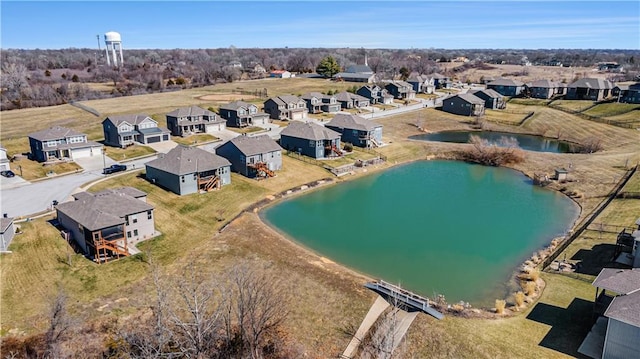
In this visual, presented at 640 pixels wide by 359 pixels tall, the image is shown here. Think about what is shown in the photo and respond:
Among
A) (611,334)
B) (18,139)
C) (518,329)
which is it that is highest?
(18,139)

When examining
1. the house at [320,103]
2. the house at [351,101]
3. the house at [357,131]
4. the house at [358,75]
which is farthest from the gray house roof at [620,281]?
the house at [358,75]

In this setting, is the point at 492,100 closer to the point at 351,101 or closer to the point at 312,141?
the point at 351,101

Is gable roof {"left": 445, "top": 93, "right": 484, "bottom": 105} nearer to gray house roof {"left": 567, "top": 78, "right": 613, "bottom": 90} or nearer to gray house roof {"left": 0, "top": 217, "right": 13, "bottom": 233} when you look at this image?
gray house roof {"left": 567, "top": 78, "right": 613, "bottom": 90}

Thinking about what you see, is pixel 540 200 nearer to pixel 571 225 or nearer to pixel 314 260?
pixel 571 225

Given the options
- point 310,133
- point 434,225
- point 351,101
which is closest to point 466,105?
point 351,101

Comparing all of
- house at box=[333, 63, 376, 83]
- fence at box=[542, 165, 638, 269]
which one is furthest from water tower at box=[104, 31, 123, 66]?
fence at box=[542, 165, 638, 269]

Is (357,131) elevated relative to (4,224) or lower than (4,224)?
elevated

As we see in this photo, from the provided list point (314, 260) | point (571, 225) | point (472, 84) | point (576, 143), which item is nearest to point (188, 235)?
point (314, 260)

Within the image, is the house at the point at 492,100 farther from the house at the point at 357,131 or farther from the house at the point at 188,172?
the house at the point at 188,172
